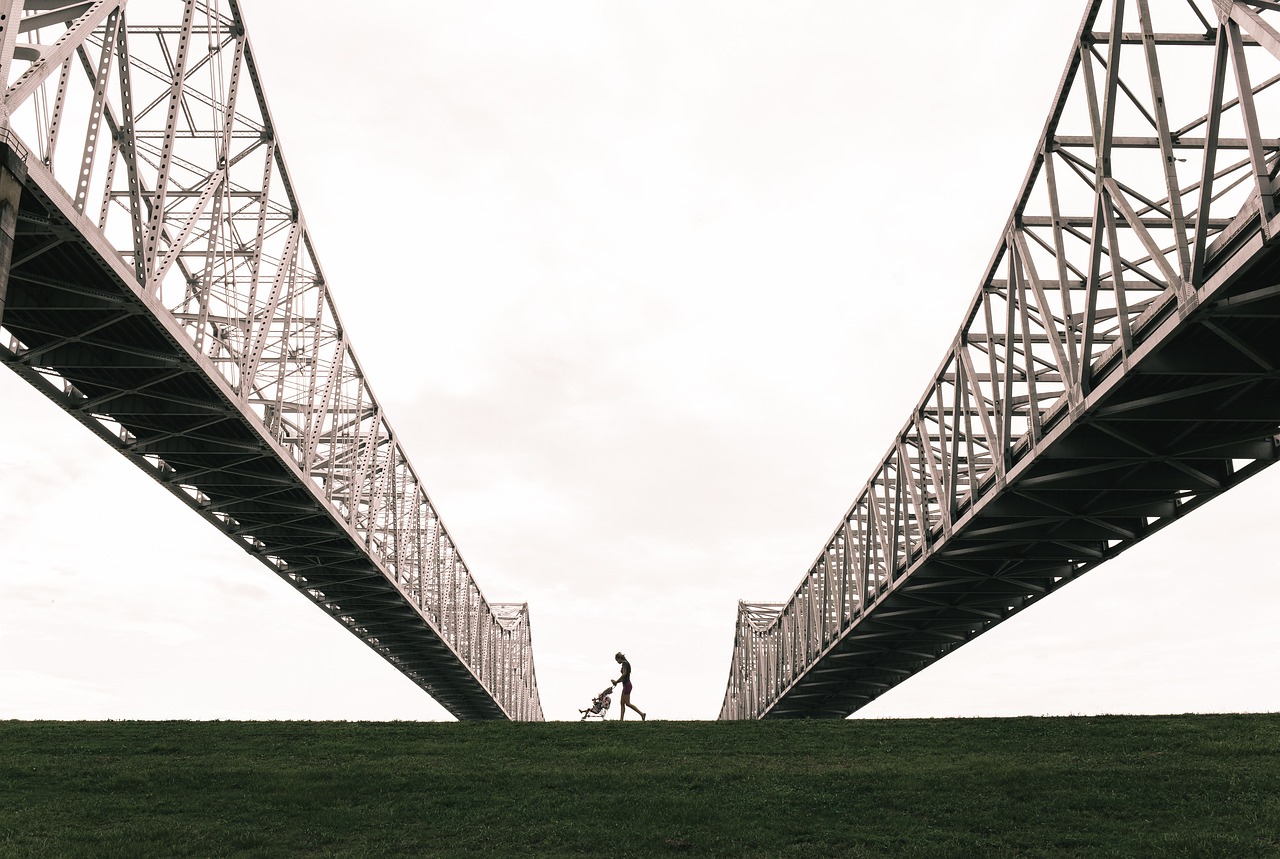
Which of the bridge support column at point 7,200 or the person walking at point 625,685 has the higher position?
the bridge support column at point 7,200

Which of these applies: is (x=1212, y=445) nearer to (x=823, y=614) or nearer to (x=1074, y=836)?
(x=1074, y=836)

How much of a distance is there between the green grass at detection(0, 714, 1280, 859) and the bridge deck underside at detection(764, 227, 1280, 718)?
5.97 metres

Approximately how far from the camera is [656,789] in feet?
60.0

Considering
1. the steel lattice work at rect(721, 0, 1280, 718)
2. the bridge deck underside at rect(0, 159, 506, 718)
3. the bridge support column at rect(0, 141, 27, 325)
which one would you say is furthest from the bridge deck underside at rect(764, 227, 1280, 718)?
the bridge deck underside at rect(0, 159, 506, 718)

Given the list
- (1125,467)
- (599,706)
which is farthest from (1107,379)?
(599,706)

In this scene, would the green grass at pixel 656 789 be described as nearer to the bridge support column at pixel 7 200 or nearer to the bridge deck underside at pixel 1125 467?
the bridge deck underside at pixel 1125 467

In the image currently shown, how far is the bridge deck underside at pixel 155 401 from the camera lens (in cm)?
2119

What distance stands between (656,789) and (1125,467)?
15418 mm

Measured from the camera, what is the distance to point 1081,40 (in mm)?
22000

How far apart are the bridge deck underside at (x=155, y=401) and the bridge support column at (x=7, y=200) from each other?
41.6 inches

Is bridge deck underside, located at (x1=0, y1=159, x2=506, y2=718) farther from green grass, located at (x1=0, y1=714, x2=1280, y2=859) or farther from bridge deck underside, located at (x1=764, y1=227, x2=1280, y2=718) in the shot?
bridge deck underside, located at (x1=764, y1=227, x2=1280, y2=718)

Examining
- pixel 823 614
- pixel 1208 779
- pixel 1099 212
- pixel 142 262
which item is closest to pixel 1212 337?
pixel 1099 212

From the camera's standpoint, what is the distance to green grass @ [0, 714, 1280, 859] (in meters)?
15.2

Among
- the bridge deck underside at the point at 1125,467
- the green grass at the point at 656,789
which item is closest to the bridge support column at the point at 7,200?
the green grass at the point at 656,789
